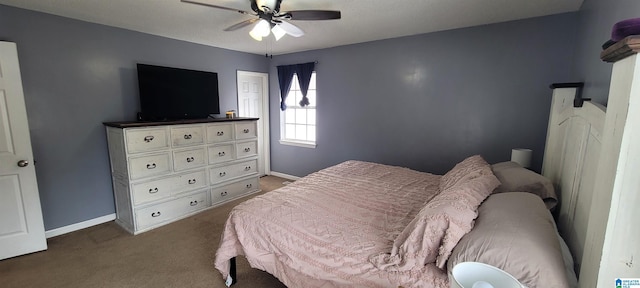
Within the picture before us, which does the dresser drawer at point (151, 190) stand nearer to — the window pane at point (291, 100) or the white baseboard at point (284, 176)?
the white baseboard at point (284, 176)

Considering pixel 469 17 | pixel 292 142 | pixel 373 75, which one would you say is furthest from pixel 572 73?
pixel 292 142

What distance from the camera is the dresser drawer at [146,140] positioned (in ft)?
9.31

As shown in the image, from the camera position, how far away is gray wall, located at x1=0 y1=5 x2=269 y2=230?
2.65 metres

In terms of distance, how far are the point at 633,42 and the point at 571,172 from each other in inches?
46.2

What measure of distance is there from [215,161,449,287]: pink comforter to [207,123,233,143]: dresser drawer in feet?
5.53

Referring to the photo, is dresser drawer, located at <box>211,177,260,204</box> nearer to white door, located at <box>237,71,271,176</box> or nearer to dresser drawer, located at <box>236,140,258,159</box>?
dresser drawer, located at <box>236,140,258,159</box>

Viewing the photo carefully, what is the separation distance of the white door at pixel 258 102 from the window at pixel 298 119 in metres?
0.35

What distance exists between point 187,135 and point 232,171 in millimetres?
849

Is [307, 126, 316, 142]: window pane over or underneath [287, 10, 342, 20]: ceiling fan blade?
underneath

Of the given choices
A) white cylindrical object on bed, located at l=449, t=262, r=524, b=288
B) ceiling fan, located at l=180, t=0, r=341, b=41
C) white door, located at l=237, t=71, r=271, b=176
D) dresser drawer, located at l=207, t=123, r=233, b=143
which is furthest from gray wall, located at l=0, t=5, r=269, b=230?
white cylindrical object on bed, located at l=449, t=262, r=524, b=288

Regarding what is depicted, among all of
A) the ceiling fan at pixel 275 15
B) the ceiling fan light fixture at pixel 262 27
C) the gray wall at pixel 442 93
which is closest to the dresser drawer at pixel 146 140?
the ceiling fan at pixel 275 15

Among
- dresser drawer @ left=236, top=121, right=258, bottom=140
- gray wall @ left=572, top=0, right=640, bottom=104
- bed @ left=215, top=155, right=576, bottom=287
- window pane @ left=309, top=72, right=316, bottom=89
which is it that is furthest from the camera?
window pane @ left=309, top=72, right=316, bottom=89

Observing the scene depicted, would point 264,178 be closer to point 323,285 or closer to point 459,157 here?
point 459,157

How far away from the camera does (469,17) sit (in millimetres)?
2740
